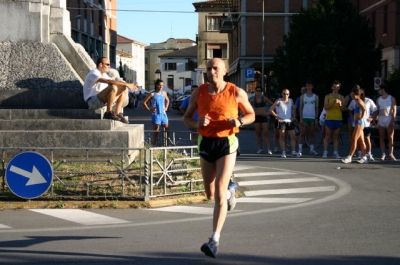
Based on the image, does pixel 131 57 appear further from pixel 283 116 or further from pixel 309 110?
pixel 283 116

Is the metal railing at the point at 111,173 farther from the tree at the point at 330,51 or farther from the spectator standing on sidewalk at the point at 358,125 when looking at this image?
the tree at the point at 330,51

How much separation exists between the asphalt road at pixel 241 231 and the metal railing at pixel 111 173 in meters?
0.63

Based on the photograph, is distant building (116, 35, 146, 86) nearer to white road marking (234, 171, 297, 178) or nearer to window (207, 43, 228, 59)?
window (207, 43, 228, 59)

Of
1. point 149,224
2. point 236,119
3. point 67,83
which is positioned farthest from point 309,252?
point 67,83

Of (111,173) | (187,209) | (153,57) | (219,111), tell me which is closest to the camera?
(219,111)

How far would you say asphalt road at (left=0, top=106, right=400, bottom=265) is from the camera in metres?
7.55

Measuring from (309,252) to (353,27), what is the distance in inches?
1358

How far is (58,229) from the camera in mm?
9328

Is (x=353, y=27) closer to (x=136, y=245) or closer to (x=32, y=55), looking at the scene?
(x=32, y=55)

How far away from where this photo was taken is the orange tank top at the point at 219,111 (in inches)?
307

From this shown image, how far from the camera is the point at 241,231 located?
9047 millimetres

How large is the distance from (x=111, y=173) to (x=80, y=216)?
1248 millimetres

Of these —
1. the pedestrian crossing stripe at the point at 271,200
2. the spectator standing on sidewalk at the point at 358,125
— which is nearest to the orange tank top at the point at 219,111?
the pedestrian crossing stripe at the point at 271,200

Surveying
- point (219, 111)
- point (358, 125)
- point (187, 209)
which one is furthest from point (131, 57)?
point (219, 111)
